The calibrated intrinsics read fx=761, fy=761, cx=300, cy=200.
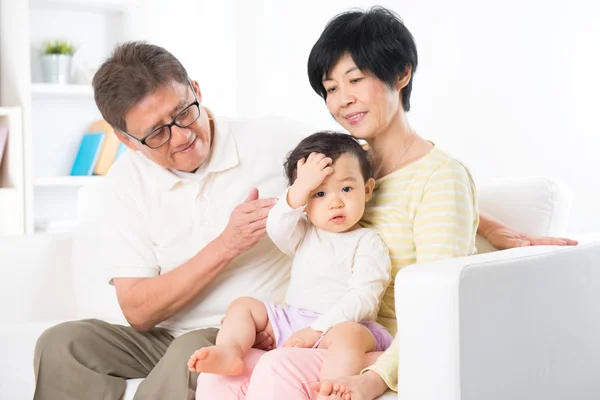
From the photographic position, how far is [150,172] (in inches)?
76.7

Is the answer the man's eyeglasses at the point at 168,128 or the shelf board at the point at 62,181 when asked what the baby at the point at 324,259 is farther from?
the shelf board at the point at 62,181

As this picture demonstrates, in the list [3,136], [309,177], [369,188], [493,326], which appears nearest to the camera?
[493,326]

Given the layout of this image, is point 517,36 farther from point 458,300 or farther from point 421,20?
point 458,300

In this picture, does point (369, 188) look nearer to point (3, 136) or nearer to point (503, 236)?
point (503, 236)

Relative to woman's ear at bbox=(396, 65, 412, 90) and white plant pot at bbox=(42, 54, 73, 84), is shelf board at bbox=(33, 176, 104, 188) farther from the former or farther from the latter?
woman's ear at bbox=(396, 65, 412, 90)

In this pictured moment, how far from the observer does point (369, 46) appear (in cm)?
165

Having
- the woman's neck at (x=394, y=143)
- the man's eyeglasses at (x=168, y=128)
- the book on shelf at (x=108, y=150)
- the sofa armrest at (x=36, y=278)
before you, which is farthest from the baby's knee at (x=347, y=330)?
the book on shelf at (x=108, y=150)

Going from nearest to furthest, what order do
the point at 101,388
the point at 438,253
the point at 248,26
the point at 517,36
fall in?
the point at 438,253, the point at 101,388, the point at 517,36, the point at 248,26

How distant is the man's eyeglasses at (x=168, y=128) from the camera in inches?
71.3

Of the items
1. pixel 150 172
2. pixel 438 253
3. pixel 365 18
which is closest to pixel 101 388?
pixel 150 172

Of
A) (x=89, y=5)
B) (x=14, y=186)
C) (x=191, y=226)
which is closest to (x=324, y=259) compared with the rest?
(x=191, y=226)

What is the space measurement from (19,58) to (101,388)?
2.39 m

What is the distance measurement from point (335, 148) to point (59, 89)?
2575mm

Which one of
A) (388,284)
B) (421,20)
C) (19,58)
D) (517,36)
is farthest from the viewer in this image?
(19,58)
